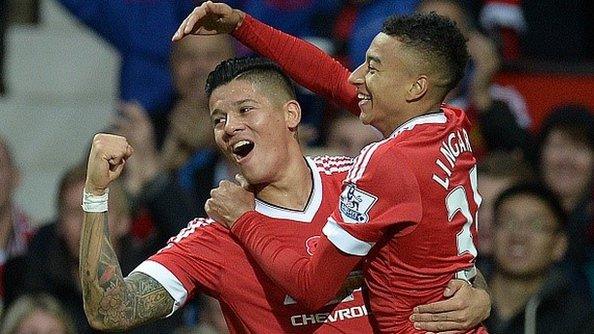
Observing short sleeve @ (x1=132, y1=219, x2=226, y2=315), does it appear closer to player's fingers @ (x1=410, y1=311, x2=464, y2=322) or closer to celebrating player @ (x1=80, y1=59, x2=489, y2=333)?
celebrating player @ (x1=80, y1=59, x2=489, y2=333)

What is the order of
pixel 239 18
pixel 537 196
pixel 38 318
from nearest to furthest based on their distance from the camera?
pixel 239 18, pixel 38 318, pixel 537 196

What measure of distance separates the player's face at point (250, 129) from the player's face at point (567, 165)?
10.1 feet

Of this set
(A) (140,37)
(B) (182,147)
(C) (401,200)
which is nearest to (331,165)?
(C) (401,200)

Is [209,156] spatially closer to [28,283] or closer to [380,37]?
[28,283]

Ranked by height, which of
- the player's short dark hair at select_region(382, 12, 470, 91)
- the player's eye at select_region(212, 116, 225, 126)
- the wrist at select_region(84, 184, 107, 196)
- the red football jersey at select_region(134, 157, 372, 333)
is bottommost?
the red football jersey at select_region(134, 157, 372, 333)

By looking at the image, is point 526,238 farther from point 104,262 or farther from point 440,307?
point 104,262

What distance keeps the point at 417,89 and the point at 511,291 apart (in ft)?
8.15

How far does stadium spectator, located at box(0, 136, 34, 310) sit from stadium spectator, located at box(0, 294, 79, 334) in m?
0.52

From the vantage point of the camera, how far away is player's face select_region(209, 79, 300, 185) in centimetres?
504

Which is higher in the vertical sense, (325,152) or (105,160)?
(105,160)

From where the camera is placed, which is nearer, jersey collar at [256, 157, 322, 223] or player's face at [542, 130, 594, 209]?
jersey collar at [256, 157, 322, 223]

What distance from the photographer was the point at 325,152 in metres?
7.78

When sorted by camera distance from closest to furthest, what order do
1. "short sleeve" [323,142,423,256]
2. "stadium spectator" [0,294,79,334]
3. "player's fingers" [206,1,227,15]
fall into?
1. "short sleeve" [323,142,423,256]
2. "player's fingers" [206,1,227,15]
3. "stadium spectator" [0,294,79,334]

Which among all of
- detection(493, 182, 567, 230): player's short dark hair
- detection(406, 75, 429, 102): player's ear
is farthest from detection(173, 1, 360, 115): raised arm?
detection(493, 182, 567, 230): player's short dark hair
